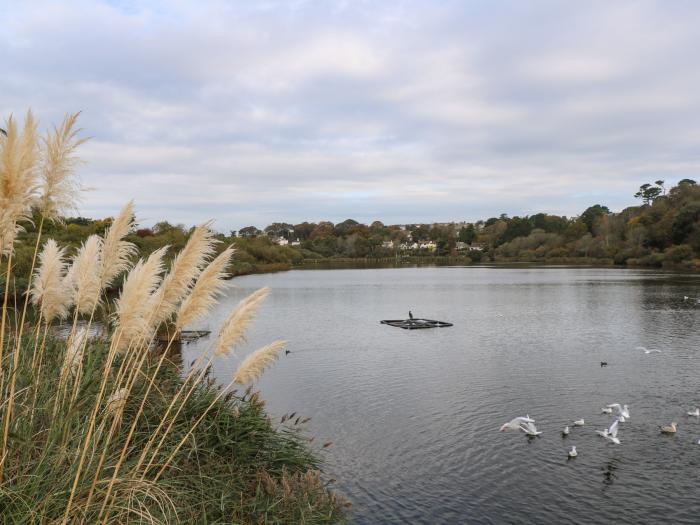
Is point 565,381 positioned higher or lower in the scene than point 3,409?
lower

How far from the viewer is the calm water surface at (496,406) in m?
12.9

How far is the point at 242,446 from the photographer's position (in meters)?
7.97

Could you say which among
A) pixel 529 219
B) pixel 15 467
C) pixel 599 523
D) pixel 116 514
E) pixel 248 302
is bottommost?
pixel 599 523

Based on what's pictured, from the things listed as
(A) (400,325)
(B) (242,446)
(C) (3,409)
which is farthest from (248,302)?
(A) (400,325)

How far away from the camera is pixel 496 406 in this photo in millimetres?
20109

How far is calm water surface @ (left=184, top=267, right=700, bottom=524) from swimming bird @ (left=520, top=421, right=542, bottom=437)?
260mm

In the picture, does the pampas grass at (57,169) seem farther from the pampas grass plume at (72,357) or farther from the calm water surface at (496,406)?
the calm water surface at (496,406)

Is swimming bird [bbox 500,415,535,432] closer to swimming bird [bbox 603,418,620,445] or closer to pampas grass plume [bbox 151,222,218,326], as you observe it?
swimming bird [bbox 603,418,620,445]

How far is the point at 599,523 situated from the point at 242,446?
8.66 metres

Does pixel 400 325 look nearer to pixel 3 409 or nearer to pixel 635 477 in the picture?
pixel 635 477

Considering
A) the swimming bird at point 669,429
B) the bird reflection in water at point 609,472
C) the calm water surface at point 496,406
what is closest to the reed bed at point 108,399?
the calm water surface at point 496,406

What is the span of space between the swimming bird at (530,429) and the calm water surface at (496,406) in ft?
0.85

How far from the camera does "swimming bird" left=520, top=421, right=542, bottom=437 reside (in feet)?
55.8

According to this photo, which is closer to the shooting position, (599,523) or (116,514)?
(116,514)
